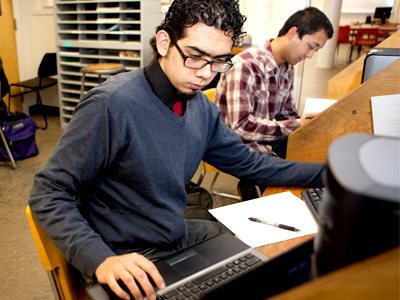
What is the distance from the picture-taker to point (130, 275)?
1.99ft

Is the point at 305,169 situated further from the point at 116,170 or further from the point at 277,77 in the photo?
the point at 277,77

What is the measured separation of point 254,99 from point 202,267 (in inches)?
46.6

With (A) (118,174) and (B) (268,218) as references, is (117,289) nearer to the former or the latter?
(A) (118,174)

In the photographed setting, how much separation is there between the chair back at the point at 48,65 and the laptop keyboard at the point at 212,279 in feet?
12.6

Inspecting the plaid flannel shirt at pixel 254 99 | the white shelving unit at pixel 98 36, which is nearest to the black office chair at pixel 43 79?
the white shelving unit at pixel 98 36

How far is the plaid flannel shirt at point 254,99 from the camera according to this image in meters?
1.62

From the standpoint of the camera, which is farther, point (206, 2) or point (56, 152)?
point (206, 2)

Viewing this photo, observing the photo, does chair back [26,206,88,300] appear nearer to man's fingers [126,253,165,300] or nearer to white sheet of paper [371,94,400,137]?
man's fingers [126,253,165,300]

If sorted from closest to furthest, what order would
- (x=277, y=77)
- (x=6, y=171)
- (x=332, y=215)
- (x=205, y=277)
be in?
(x=332, y=215), (x=205, y=277), (x=277, y=77), (x=6, y=171)

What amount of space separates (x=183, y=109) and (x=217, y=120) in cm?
16

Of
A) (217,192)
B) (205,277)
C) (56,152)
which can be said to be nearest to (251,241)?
(205,277)

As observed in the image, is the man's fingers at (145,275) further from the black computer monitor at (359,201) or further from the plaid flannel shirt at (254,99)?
the plaid flannel shirt at (254,99)

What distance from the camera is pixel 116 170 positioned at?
33.5 inches

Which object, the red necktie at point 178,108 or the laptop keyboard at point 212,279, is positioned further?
the red necktie at point 178,108
